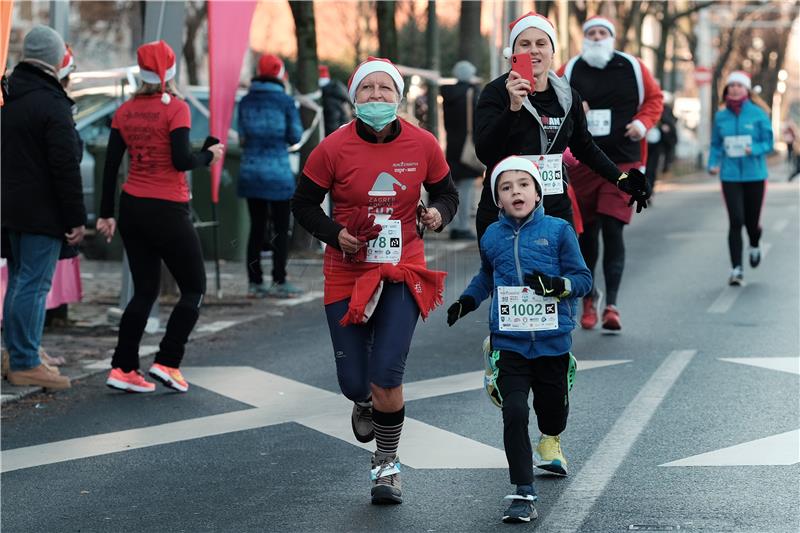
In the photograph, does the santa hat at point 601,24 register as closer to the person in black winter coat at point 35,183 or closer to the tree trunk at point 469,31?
the person in black winter coat at point 35,183

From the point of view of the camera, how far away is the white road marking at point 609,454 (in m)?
5.95

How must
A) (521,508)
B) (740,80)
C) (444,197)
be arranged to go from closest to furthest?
(521,508), (444,197), (740,80)

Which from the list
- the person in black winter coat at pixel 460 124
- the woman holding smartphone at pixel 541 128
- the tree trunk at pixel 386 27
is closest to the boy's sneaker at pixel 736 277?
the person in black winter coat at pixel 460 124

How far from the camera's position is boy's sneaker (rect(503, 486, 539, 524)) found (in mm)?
5859

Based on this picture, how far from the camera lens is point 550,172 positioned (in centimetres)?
800

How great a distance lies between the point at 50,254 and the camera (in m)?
9.20

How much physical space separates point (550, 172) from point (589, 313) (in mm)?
3308

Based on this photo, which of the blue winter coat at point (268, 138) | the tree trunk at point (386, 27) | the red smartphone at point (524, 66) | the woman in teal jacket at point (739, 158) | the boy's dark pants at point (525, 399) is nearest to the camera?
the boy's dark pants at point (525, 399)

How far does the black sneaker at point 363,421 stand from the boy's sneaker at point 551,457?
0.70m

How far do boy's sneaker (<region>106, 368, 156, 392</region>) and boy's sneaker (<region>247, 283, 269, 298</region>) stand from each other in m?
4.67

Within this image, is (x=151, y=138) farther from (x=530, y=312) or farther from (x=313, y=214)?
(x=530, y=312)

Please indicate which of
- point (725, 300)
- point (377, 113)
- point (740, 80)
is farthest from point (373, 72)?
point (740, 80)

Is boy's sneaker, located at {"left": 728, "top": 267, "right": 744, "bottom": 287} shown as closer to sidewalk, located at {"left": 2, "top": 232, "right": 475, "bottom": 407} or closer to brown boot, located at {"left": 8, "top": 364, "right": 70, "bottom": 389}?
sidewalk, located at {"left": 2, "top": 232, "right": 475, "bottom": 407}

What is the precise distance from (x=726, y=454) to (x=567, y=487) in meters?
0.90
